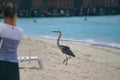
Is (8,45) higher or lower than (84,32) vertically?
higher

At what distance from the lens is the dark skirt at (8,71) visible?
12.0 ft

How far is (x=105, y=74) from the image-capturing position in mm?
8484

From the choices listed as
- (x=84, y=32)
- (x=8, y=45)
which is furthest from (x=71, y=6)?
(x=8, y=45)

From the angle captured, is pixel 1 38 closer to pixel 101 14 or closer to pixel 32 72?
pixel 32 72

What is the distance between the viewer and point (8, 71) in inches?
145

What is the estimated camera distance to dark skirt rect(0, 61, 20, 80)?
12.0 feet

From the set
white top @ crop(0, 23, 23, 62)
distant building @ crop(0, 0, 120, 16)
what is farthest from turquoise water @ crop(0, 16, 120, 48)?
white top @ crop(0, 23, 23, 62)

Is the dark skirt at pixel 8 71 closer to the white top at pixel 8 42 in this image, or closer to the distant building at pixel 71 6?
the white top at pixel 8 42

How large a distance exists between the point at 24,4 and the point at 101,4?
55.9 ft

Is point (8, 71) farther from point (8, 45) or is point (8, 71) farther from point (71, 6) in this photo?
point (71, 6)

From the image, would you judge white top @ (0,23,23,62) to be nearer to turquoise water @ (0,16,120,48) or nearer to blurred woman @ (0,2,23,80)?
blurred woman @ (0,2,23,80)

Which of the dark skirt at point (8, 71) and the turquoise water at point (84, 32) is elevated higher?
the dark skirt at point (8, 71)

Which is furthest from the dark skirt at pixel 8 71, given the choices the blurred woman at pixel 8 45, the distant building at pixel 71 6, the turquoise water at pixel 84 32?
the distant building at pixel 71 6

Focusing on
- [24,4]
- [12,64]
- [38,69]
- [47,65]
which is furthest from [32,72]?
[24,4]
